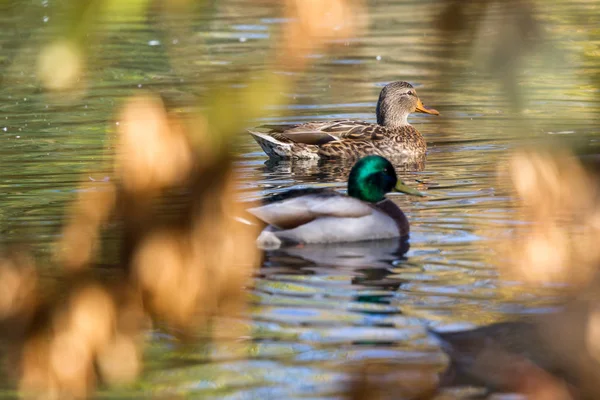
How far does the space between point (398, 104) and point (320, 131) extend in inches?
52.9

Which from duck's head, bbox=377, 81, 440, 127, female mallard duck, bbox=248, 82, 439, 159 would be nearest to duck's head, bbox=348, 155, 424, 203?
female mallard duck, bbox=248, 82, 439, 159

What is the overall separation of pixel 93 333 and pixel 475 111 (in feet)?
34.7

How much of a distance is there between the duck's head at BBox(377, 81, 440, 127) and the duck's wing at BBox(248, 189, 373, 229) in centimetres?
447

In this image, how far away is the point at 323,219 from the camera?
25.2 ft

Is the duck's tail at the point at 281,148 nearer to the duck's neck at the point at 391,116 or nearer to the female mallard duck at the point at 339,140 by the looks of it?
the female mallard duck at the point at 339,140

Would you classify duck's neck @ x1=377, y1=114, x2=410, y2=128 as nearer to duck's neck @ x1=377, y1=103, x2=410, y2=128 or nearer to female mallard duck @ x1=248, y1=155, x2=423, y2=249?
duck's neck @ x1=377, y1=103, x2=410, y2=128

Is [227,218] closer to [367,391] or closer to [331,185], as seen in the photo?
[367,391]

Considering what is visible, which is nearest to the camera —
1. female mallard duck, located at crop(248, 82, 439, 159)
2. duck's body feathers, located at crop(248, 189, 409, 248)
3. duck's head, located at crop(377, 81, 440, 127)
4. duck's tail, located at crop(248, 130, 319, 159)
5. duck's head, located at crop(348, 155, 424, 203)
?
duck's body feathers, located at crop(248, 189, 409, 248)

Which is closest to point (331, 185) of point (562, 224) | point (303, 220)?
point (303, 220)

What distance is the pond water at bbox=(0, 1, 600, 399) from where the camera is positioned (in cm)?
190

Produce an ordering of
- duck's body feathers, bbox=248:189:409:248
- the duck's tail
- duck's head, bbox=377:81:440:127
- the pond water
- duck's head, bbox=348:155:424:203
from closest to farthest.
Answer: the pond water → duck's body feathers, bbox=248:189:409:248 → duck's head, bbox=348:155:424:203 → the duck's tail → duck's head, bbox=377:81:440:127

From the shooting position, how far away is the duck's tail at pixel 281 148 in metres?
11.0

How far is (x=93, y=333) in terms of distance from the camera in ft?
5.51

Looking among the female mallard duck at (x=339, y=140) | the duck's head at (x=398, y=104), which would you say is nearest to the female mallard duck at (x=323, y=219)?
the female mallard duck at (x=339, y=140)
